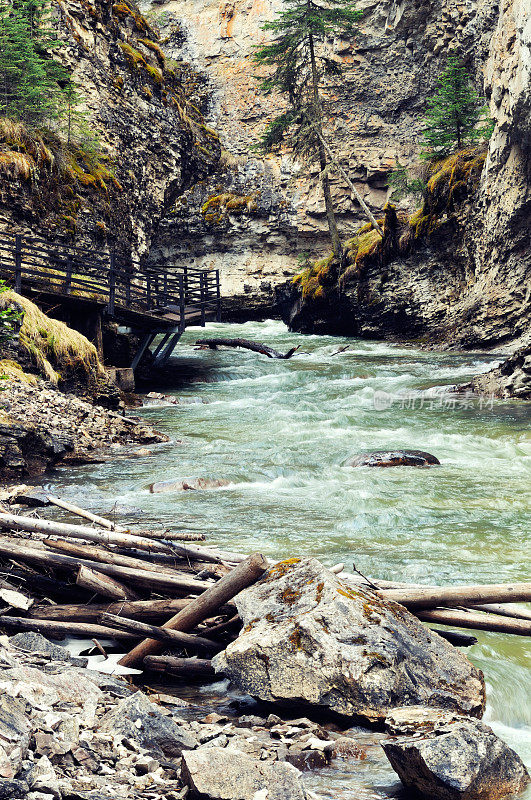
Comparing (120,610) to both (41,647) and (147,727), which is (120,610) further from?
(147,727)

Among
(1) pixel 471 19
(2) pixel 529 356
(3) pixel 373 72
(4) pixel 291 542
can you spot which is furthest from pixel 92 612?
(3) pixel 373 72

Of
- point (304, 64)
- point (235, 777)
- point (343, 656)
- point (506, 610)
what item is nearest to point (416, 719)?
point (343, 656)

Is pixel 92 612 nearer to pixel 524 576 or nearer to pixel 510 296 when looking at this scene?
pixel 524 576

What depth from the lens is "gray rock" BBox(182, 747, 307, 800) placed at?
2.60 meters

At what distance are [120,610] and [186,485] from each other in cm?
485

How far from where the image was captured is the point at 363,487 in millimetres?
9133

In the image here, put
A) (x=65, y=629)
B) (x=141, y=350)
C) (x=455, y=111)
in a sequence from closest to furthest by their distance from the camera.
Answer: (x=65, y=629)
(x=141, y=350)
(x=455, y=111)

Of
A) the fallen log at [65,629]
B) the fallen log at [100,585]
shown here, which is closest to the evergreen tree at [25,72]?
the fallen log at [100,585]

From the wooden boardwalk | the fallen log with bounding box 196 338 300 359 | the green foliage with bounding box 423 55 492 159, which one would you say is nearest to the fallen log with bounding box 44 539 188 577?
the wooden boardwalk

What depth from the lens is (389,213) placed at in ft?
87.2

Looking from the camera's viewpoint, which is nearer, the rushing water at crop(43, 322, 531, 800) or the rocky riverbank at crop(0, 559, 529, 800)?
the rocky riverbank at crop(0, 559, 529, 800)

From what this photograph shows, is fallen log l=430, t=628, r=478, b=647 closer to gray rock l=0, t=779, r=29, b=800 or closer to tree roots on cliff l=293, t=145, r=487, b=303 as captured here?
gray rock l=0, t=779, r=29, b=800

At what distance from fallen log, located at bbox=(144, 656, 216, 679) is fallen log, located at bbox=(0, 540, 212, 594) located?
1.70ft

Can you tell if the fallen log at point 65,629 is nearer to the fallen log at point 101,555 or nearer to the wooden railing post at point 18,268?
the fallen log at point 101,555
